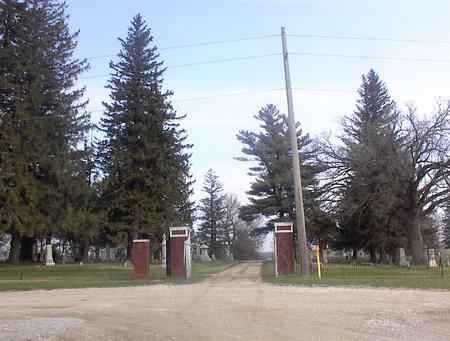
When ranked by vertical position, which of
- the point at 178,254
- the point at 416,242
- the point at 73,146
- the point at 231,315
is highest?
the point at 73,146

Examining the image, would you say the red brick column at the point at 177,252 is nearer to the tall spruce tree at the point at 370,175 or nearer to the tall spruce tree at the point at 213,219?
the tall spruce tree at the point at 370,175

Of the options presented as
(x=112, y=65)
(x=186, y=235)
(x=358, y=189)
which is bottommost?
(x=186, y=235)

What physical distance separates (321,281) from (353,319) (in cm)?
1064

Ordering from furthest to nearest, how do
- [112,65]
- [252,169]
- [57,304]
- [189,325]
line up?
[252,169], [112,65], [57,304], [189,325]

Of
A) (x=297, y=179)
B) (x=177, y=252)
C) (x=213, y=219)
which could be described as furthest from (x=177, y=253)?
(x=213, y=219)

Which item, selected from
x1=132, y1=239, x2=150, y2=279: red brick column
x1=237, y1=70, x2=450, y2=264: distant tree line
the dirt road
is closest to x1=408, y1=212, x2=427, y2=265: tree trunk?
x1=237, y1=70, x2=450, y2=264: distant tree line

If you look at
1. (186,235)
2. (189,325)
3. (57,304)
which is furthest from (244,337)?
(186,235)

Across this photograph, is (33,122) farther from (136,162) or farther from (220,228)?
(220,228)

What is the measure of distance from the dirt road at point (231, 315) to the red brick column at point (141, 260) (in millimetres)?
7395

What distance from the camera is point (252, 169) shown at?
5941 cm

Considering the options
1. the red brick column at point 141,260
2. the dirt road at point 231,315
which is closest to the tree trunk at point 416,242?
the red brick column at point 141,260

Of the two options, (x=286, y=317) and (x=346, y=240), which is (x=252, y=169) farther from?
(x=286, y=317)

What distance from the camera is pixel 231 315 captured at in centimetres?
1256

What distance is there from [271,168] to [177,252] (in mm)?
31163
